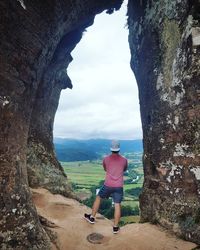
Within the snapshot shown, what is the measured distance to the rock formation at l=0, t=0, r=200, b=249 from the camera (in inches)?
388

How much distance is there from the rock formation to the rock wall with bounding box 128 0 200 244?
0.03 m

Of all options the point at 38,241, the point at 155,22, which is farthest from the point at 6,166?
the point at 155,22

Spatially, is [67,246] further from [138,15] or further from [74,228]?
[138,15]

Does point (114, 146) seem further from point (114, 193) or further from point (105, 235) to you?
point (105, 235)

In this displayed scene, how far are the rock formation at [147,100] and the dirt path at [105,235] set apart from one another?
534 millimetres

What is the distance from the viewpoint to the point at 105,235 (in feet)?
37.4

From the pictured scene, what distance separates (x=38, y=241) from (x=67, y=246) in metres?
1.25

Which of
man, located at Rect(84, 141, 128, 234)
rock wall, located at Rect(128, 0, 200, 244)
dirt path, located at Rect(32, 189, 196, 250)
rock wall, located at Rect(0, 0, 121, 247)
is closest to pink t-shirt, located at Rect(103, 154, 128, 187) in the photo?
man, located at Rect(84, 141, 128, 234)

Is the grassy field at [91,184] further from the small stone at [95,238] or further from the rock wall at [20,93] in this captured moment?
the rock wall at [20,93]

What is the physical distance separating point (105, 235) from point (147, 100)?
17.0ft

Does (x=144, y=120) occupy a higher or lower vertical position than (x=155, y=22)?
lower

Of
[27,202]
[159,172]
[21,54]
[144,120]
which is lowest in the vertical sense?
[27,202]

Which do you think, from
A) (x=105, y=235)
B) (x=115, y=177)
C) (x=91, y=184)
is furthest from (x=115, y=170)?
(x=91, y=184)

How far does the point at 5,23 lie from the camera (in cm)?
991
